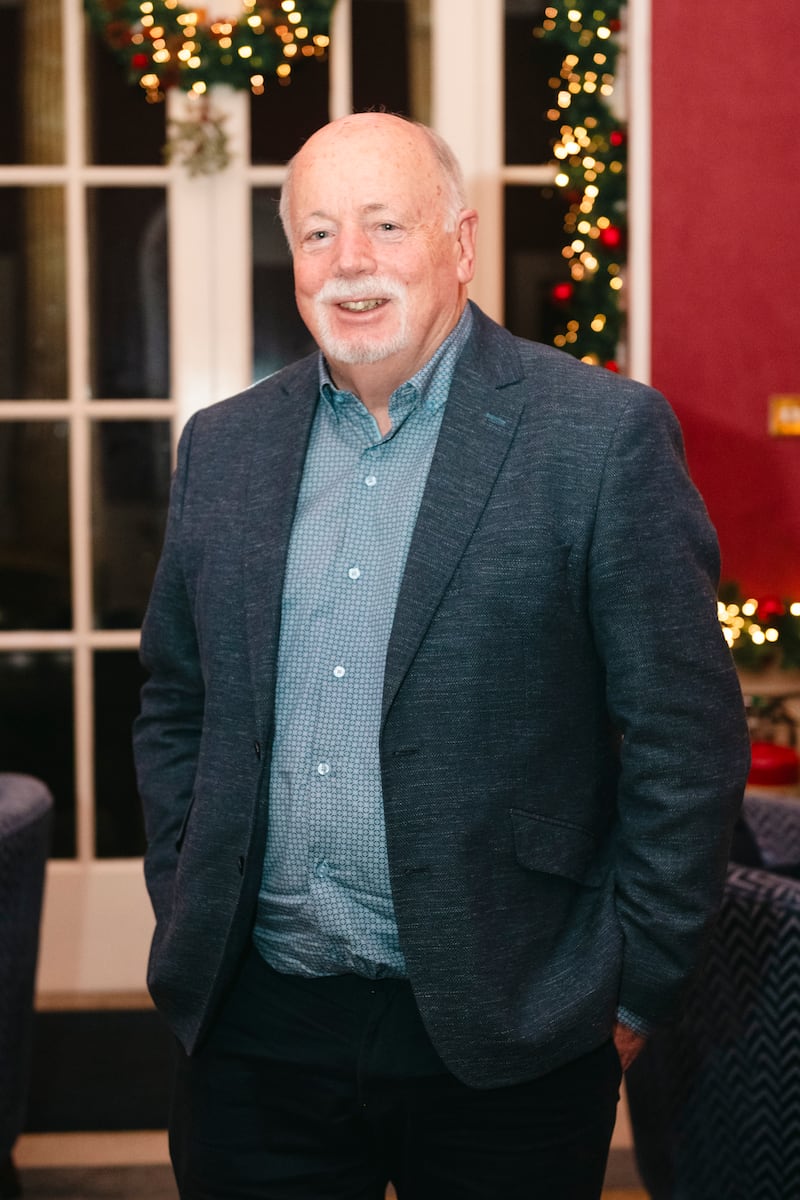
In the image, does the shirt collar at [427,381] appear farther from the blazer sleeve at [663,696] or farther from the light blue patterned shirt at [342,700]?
the blazer sleeve at [663,696]

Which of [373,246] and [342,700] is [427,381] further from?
[342,700]

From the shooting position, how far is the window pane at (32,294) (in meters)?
3.78

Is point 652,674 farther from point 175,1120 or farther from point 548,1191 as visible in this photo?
point 175,1120

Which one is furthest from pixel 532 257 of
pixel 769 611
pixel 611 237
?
pixel 769 611

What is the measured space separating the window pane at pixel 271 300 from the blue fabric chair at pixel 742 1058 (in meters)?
2.28

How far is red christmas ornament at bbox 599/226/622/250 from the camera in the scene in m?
3.65

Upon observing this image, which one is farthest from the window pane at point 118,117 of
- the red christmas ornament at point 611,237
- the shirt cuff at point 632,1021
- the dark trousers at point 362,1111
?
the shirt cuff at point 632,1021

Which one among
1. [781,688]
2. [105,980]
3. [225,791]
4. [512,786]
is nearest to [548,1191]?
[512,786]

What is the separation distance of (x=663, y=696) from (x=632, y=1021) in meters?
0.35

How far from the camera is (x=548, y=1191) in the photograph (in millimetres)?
1298

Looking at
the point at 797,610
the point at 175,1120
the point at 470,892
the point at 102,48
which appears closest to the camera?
the point at 470,892

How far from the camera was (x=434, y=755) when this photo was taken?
4.16 feet

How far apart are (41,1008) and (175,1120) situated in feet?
7.56

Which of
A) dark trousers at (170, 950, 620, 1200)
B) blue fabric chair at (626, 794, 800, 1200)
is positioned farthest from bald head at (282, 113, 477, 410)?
blue fabric chair at (626, 794, 800, 1200)
